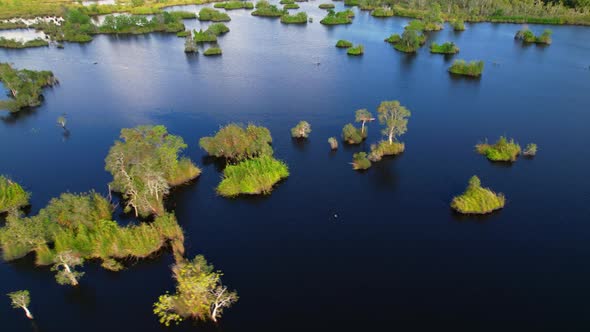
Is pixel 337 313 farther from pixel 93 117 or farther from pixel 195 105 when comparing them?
pixel 93 117

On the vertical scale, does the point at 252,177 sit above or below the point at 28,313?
above

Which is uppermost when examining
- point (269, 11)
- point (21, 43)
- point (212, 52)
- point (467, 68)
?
point (269, 11)

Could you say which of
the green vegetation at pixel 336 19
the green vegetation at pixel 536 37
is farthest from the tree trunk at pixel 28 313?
the green vegetation at pixel 336 19

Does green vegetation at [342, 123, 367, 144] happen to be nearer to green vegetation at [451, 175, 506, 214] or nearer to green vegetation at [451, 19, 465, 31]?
green vegetation at [451, 175, 506, 214]

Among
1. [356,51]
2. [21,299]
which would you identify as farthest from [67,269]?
[356,51]

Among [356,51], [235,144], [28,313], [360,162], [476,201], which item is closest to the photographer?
[28,313]

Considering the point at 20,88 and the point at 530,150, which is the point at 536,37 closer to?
the point at 530,150

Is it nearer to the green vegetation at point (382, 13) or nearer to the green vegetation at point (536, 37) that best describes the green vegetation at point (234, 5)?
the green vegetation at point (382, 13)
